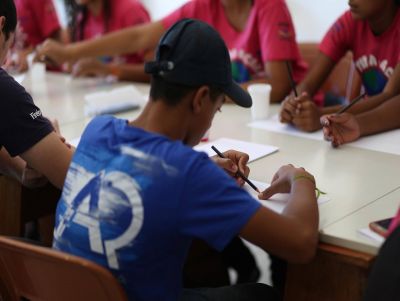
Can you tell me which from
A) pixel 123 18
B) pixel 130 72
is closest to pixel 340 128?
pixel 130 72

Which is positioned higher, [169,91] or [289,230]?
[169,91]

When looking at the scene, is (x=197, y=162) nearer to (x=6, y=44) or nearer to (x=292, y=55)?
(x=6, y=44)

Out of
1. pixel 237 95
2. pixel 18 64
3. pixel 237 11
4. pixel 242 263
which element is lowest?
pixel 242 263

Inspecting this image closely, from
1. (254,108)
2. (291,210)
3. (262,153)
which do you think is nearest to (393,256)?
(291,210)

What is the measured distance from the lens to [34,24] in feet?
10.9

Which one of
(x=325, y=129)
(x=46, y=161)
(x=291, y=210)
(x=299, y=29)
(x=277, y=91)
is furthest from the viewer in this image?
(x=299, y=29)

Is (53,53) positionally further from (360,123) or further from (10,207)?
(360,123)

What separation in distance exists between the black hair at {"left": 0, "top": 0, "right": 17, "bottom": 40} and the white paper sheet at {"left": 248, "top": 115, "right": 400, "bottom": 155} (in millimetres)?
803

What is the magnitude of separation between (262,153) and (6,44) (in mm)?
744

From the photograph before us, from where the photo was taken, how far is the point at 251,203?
3.40 feet

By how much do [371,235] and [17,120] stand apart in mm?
809

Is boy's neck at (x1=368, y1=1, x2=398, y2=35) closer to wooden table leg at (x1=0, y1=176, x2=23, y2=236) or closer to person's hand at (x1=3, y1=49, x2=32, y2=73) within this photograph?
wooden table leg at (x1=0, y1=176, x2=23, y2=236)

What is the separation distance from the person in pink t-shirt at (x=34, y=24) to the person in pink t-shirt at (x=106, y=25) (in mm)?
157

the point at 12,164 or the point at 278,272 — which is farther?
the point at 278,272
